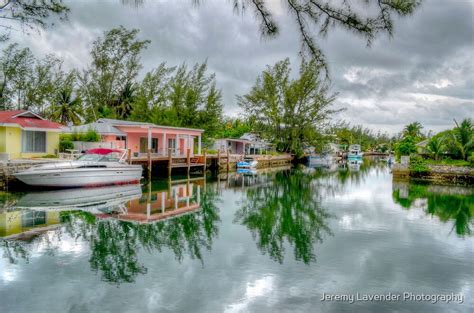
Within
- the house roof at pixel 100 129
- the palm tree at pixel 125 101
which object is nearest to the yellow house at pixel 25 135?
the house roof at pixel 100 129

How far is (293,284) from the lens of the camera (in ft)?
26.8

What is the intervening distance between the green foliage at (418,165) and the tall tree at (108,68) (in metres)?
31.3

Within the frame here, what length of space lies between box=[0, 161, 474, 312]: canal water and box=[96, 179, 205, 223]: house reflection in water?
0.08m

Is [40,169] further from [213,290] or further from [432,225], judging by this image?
[432,225]

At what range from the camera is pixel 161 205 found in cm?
1748

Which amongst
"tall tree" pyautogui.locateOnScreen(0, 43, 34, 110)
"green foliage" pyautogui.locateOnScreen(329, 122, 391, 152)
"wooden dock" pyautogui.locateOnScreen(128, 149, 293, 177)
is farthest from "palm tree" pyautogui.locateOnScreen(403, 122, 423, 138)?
"tall tree" pyautogui.locateOnScreen(0, 43, 34, 110)

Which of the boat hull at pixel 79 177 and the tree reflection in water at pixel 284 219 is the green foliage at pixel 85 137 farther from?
the tree reflection in water at pixel 284 219

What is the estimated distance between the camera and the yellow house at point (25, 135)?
2147 centimetres

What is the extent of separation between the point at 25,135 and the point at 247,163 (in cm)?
2123

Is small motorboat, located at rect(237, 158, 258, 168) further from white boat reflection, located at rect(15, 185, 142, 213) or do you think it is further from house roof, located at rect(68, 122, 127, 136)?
white boat reflection, located at rect(15, 185, 142, 213)

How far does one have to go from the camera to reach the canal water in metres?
7.35

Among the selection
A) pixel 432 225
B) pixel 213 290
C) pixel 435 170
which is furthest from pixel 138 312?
pixel 435 170

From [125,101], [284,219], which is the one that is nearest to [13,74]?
[125,101]

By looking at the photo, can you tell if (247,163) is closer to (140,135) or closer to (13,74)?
(140,135)
